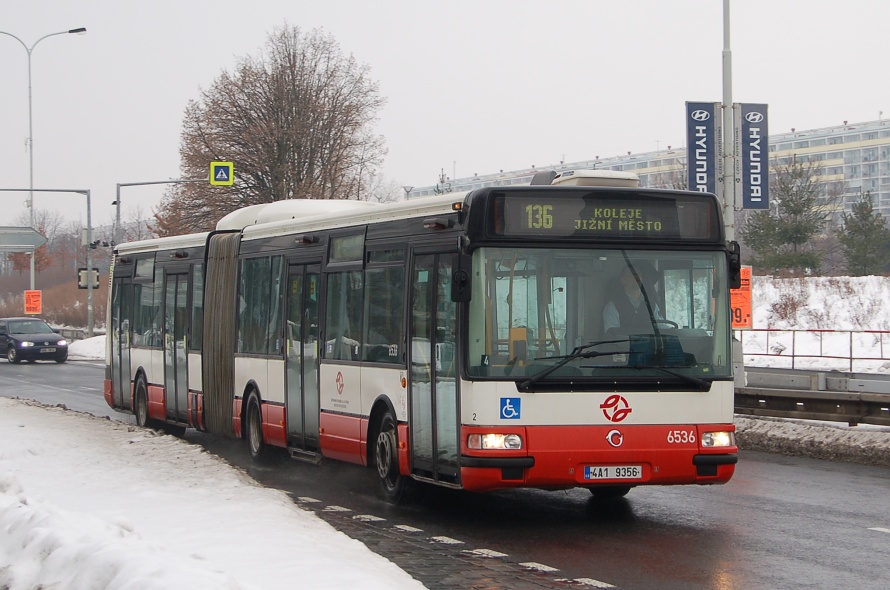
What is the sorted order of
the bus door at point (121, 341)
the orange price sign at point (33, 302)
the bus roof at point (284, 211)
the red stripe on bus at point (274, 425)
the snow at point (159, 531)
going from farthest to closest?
the orange price sign at point (33, 302) → the bus door at point (121, 341) → the bus roof at point (284, 211) → the red stripe on bus at point (274, 425) → the snow at point (159, 531)

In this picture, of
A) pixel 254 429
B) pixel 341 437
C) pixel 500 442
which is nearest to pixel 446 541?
pixel 500 442

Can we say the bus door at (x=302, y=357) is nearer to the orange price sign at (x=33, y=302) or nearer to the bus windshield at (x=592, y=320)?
the bus windshield at (x=592, y=320)

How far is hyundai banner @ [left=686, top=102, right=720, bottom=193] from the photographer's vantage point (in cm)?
2255

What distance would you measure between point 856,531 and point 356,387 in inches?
197

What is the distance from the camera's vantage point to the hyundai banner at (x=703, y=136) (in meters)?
22.5

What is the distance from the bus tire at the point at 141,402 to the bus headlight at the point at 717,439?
12196 millimetres

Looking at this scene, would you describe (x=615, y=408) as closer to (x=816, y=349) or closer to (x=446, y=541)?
(x=446, y=541)

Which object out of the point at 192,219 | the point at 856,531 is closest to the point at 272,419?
the point at 856,531

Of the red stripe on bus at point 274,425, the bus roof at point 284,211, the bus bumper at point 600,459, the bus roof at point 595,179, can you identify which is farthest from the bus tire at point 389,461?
the bus roof at point 284,211

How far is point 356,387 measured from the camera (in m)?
13.1

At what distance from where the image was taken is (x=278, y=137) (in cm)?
5469

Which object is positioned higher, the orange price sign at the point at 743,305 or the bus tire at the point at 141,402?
the orange price sign at the point at 743,305

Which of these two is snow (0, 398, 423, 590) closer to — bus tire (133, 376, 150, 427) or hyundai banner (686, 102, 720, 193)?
bus tire (133, 376, 150, 427)

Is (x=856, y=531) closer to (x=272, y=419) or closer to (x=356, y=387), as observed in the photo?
(x=356, y=387)
